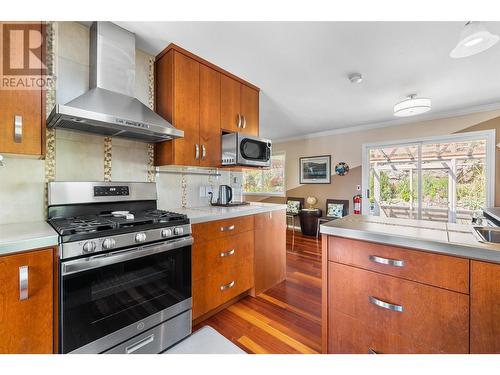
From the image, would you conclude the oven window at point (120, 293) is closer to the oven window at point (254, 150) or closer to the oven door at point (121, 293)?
the oven door at point (121, 293)

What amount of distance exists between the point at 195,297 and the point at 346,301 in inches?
42.2

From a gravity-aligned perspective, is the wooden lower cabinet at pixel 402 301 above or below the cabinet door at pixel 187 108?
below

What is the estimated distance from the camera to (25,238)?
96 cm

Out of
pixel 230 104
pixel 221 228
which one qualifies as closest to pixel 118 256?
pixel 221 228

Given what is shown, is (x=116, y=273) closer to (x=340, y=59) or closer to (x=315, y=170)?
(x=340, y=59)

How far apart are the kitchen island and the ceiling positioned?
1.45m

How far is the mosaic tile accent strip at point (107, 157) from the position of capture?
168cm

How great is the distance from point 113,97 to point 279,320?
214 centimetres

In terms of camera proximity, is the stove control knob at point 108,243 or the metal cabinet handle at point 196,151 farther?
the metal cabinet handle at point 196,151

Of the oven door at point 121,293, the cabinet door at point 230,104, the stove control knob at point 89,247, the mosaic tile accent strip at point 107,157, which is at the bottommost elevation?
the oven door at point 121,293

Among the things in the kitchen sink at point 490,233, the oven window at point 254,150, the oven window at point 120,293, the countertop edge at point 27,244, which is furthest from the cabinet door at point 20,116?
the kitchen sink at point 490,233

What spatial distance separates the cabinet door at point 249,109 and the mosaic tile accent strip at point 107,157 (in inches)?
50.6

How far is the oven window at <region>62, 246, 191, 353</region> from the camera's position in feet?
3.46
